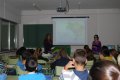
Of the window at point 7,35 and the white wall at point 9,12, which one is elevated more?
the white wall at point 9,12

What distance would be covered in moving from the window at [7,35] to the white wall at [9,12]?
273 millimetres

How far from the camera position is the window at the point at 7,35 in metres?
9.54

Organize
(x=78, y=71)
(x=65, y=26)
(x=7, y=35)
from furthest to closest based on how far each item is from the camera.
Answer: (x=65, y=26) < (x=7, y=35) < (x=78, y=71)

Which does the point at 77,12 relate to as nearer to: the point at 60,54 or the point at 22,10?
the point at 22,10

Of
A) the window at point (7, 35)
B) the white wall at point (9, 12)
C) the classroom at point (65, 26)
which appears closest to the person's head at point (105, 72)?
the white wall at point (9, 12)

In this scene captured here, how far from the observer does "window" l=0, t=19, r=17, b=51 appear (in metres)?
9.54

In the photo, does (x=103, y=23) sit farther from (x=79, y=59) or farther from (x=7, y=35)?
(x=79, y=59)

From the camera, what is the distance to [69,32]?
11250mm

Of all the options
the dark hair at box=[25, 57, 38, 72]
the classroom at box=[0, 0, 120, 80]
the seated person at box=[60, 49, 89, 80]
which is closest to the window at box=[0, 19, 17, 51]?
the classroom at box=[0, 0, 120, 80]

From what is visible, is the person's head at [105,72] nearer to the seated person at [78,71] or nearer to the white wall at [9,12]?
the seated person at [78,71]

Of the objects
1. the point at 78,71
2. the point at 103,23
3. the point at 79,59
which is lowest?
the point at 78,71

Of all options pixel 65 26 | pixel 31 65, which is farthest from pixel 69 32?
pixel 31 65

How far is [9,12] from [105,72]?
9.25m

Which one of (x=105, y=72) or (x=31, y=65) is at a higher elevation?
(x=105, y=72)
